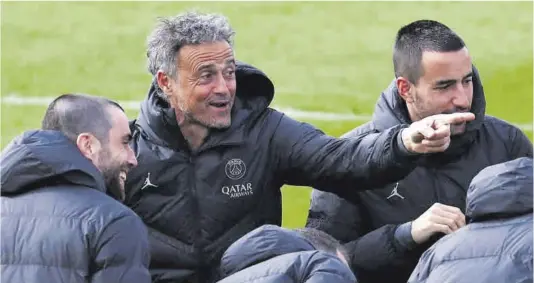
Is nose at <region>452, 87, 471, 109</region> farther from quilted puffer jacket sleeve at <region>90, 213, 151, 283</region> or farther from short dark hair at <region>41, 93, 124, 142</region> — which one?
quilted puffer jacket sleeve at <region>90, 213, 151, 283</region>

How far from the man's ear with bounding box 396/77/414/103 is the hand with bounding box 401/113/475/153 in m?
0.79

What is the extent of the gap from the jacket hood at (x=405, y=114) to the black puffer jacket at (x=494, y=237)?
148cm

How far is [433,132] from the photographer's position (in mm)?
6352

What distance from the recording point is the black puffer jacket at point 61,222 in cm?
575

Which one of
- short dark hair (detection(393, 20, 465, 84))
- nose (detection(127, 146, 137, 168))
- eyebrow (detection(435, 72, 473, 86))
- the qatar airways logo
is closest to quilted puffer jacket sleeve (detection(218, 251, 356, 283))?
nose (detection(127, 146, 137, 168))

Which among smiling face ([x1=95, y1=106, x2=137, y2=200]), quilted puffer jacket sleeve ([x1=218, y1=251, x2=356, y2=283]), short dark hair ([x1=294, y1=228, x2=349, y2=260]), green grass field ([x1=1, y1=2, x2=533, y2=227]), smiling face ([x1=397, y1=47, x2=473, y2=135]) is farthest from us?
green grass field ([x1=1, y1=2, x2=533, y2=227])

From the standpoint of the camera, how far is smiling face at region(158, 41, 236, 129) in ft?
23.4

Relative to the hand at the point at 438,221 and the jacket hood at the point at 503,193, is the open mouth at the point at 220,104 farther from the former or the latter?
the jacket hood at the point at 503,193

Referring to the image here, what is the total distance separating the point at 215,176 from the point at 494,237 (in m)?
1.95

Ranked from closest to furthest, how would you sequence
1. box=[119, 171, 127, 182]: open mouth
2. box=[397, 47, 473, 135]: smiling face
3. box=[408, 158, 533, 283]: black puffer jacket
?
box=[408, 158, 533, 283]: black puffer jacket → box=[119, 171, 127, 182]: open mouth → box=[397, 47, 473, 135]: smiling face

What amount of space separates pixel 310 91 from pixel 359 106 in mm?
591

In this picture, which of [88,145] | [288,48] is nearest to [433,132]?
[88,145]

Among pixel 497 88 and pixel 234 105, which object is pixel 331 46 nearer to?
pixel 497 88

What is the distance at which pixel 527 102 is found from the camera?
12.7 m
